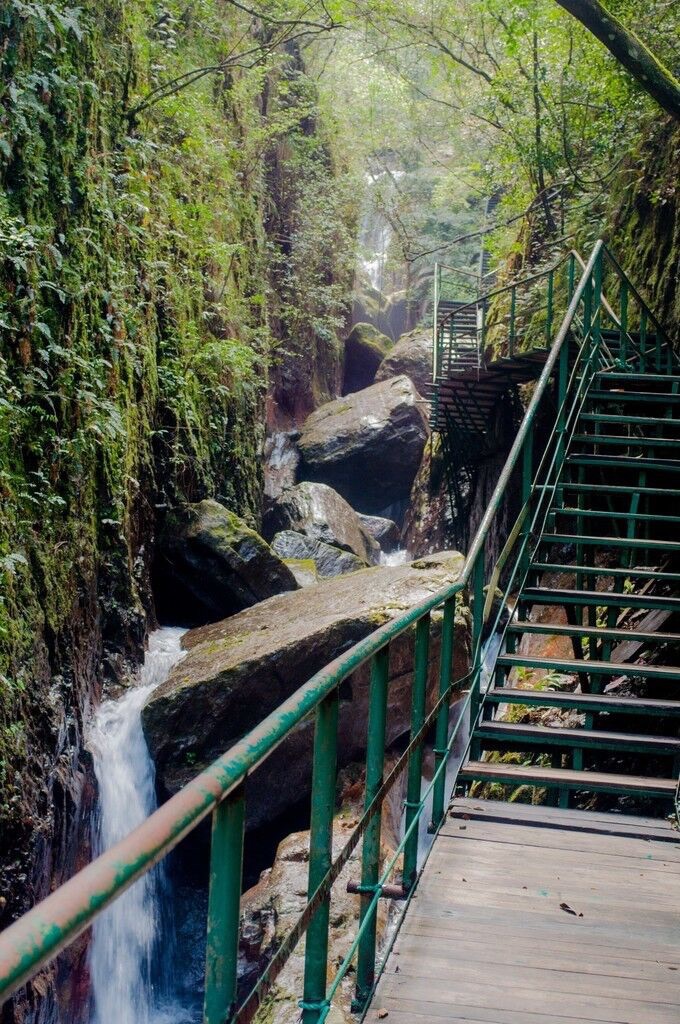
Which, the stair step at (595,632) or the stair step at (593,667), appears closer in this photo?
the stair step at (593,667)

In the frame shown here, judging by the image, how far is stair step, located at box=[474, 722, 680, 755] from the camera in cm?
417

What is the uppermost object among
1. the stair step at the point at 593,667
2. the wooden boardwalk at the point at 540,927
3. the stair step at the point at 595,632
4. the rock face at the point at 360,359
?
the rock face at the point at 360,359

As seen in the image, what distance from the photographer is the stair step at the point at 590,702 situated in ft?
14.2

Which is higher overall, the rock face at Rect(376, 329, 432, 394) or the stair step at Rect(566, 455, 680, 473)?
the rock face at Rect(376, 329, 432, 394)

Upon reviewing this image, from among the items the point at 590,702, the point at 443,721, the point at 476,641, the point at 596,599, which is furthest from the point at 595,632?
the point at 443,721

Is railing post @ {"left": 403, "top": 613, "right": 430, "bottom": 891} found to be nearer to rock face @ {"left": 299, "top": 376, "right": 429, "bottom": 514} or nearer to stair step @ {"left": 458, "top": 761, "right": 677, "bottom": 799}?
stair step @ {"left": 458, "top": 761, "right": 677, "bottom": 799}

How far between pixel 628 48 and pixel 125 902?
7707 millimetres

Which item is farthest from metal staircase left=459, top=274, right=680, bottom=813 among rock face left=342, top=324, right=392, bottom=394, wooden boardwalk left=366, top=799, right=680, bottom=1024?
rock face left=342, top=324, right=392, bottom=394

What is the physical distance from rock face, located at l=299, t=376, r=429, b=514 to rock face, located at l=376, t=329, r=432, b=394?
3.01 m

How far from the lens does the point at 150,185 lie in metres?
9.73

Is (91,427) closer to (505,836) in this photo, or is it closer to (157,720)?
(157,720)

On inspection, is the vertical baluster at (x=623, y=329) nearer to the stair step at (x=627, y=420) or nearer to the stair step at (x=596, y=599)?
the stair step at (x=627, y=420)

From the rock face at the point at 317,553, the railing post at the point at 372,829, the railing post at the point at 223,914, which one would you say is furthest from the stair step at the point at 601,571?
the rock face at the point at 317,553

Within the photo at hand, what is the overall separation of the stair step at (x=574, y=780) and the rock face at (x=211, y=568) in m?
5.75
